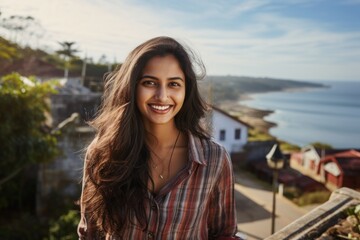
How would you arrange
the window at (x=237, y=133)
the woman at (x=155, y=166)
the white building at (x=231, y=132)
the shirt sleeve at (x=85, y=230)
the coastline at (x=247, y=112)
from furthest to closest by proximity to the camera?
1. the coastline at (x=247, y=112)
2. the window at (x=237, y=133)
3. the white building at (x=231, y=132)
4. the shirt sleeve at (x=85, y=230)
5. the woman at (x=155, y=166)

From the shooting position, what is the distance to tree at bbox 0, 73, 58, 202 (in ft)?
22.4

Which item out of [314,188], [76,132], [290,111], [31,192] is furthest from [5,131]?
[290,111]

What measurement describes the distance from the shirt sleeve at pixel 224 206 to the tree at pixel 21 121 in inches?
237

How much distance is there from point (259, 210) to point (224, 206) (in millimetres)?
11130

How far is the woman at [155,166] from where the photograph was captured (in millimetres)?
1667

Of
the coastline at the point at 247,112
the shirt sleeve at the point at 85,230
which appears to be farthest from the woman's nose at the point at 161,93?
the coastline at the point at 247,112

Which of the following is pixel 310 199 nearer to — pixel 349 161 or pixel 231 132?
pixel 349 161

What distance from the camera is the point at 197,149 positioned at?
1768mm

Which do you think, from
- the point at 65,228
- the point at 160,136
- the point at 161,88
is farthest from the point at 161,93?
the point at 65,228

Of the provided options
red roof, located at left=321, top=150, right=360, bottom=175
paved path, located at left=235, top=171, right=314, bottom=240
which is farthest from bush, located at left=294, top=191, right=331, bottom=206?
red roof, located at left=321, top=150, right=360, bottom=175

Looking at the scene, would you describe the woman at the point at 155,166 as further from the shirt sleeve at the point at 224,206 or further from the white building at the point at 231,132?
the white building at the point at 231,132

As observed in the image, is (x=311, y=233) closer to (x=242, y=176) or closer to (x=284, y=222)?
(x=284, y=222)

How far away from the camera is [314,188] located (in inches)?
623

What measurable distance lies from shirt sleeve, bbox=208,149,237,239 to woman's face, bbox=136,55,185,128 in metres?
0.36
